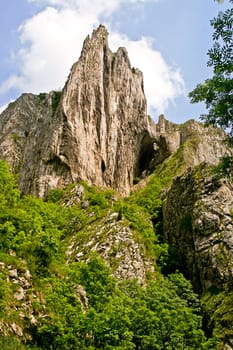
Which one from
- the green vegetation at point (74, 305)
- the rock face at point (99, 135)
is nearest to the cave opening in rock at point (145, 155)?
the rock face at point (99, 135)

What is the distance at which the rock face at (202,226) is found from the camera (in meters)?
28.9

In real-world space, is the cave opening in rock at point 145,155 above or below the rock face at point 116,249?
above

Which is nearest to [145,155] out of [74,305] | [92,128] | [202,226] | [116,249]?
[92,128]

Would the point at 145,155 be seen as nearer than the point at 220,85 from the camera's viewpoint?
No

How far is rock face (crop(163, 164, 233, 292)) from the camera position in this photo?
28.9 metres

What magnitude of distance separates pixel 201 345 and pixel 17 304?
28.5ft

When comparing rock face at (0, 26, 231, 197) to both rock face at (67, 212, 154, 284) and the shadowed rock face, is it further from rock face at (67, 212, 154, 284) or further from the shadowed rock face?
rock face at (67, 212, 154, 284)

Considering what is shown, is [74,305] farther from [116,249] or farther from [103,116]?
[103,116]

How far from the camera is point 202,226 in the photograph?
31547mm

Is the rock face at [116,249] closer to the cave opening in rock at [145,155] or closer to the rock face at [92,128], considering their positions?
the rock face at [92,128]

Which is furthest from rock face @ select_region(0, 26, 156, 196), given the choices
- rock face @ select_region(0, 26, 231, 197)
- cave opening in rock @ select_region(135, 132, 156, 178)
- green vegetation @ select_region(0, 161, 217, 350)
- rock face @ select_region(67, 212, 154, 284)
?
green vegetation @ select_region(0, 161, 217, 350)

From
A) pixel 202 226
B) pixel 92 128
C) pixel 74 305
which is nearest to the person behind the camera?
pixel 74 305

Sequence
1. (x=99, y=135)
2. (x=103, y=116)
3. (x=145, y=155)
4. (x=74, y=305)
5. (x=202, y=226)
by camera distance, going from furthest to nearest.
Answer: (x=145, y=155) < (x=103, y=116) < (x=99, y=135) < (x=202, y=226) < (x=74, y=305)

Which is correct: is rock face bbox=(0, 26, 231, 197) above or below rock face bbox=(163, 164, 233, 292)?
above
